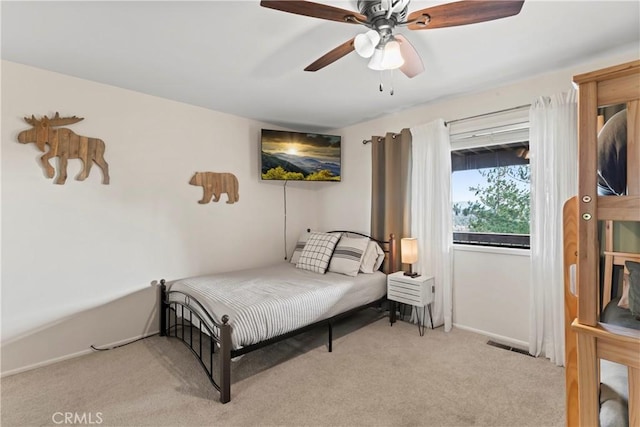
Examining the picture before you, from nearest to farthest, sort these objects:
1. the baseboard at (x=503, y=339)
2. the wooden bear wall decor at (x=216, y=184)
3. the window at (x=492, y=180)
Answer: the baseboard at (x=503, y=339), the window at (x=492, y=180), the wooden bear wall decor at (x=216, y=184)

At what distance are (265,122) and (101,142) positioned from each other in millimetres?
1888

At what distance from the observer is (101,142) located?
9.10ft

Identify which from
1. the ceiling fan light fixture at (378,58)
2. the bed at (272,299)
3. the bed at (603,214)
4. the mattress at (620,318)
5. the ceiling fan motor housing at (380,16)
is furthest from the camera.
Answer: the bed at (272,299)

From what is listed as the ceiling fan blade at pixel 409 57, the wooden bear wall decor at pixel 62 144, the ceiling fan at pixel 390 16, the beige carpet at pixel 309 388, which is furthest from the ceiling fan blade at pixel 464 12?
the wooden bear wall decor at pixel 62 144

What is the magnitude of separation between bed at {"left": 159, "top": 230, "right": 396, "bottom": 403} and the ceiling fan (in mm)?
1860

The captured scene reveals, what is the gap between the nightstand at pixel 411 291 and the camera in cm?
308

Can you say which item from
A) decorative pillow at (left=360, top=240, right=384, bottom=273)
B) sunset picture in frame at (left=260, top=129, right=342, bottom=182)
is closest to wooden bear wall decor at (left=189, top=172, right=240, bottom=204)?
sunset picture in frame at (left=260, top=129, right=342, bottom=182)

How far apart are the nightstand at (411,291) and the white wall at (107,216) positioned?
6.08ft

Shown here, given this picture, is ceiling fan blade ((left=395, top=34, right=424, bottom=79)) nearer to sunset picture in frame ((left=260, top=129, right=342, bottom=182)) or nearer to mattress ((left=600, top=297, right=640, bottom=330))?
mattress ((left=600, top=297, right=640, bottom=330))

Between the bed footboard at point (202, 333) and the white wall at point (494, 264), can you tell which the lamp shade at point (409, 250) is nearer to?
the white wall at point (494, 264)

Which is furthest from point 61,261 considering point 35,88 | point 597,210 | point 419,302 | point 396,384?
point 597,210

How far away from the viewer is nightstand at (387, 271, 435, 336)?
308 centimetres

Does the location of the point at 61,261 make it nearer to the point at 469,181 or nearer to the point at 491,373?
the point at 491,373

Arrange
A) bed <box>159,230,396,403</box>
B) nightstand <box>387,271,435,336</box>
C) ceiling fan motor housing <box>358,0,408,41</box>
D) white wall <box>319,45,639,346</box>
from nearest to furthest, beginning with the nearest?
ceiling fan motor housing <box>358,0,408,41</box>
bed <box>159,230,396,403</box>
white wall <box>319,45,639,346</box>
nightstand <box>387,271,435,336</box>
